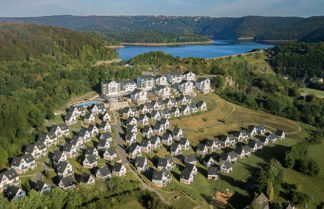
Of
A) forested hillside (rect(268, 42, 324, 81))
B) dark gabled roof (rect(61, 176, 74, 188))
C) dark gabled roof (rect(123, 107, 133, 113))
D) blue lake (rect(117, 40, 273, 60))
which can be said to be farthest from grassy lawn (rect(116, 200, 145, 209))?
blue lake (rect(117, 40, 273, 60))

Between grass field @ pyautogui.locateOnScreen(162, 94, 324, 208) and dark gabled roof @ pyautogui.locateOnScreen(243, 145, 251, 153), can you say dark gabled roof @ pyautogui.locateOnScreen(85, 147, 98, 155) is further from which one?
dark gabled roof @ pyautogui.locateOnScreen(243, 145, 251, 153)

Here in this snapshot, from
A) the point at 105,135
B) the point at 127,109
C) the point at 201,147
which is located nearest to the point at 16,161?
the point at 105,135

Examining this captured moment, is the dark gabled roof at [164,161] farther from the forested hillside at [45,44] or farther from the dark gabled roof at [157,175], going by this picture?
the forested hillside at [45,44]

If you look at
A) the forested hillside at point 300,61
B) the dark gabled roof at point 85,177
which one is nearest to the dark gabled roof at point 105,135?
the dark gabled roof at point 85,177

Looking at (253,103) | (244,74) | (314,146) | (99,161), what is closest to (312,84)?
(244,74)

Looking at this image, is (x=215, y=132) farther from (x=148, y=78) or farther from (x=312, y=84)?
(x=312, y=84)

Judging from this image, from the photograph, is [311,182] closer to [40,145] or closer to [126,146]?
[126,146]
